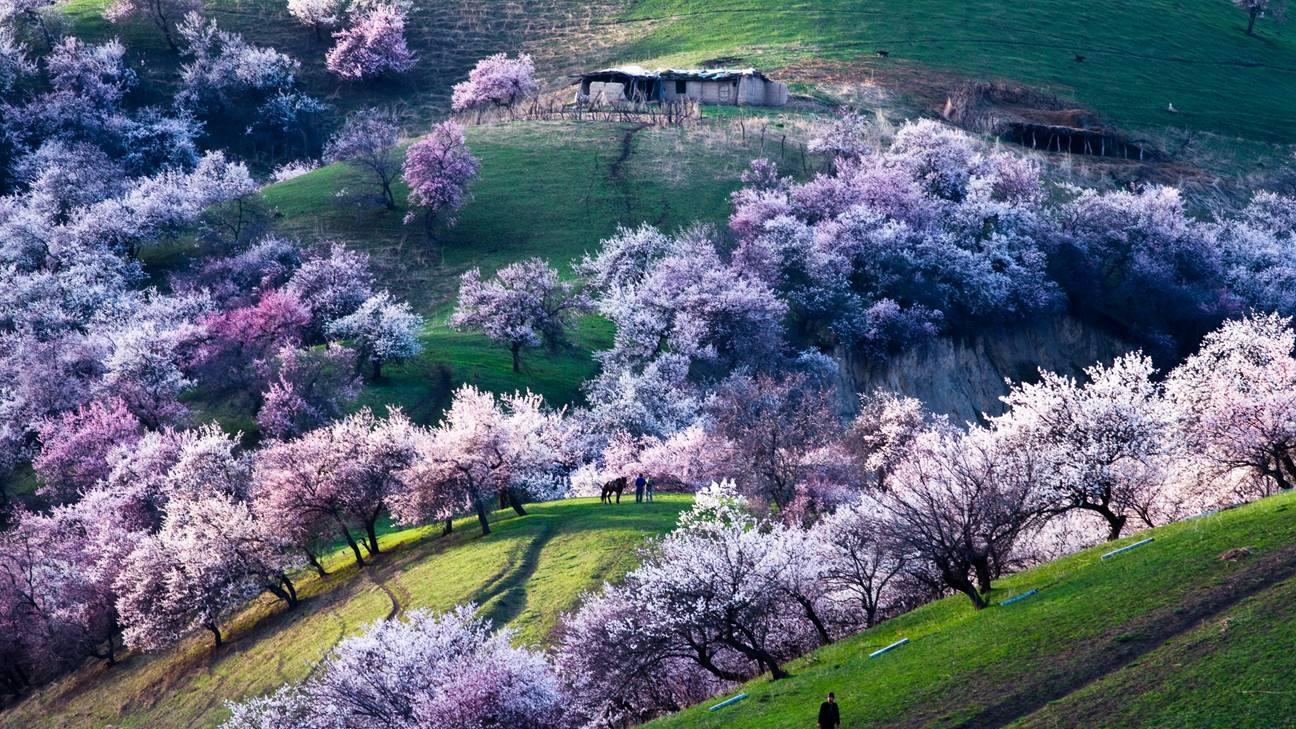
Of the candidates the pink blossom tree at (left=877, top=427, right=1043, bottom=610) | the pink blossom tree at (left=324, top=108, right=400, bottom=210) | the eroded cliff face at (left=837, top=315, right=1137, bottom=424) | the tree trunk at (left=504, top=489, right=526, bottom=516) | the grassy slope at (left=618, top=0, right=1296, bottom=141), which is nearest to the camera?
the pink blossom tree at (left=877, top=427, right=1043, bottom=610)

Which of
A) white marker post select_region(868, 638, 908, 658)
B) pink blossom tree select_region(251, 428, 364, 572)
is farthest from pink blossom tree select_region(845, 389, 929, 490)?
white marker post select_region(868, 638, 908, 658)

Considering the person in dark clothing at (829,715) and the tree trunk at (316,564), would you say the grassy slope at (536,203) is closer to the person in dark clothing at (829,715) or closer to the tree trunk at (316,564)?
the tree trunk at (316,564)

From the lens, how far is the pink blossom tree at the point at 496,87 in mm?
153000

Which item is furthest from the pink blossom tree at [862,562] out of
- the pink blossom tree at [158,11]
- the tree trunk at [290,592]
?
the pink blossom tree at [158,11]

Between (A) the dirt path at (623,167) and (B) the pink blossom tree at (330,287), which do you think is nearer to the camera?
(B) the pink blossom tree at (330,287)

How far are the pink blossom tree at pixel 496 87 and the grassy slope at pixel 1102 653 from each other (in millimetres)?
111409

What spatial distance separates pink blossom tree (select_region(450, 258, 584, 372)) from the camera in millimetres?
100438

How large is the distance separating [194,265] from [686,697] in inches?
3116

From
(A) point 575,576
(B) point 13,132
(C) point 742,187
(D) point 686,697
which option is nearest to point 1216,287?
(C) point 742,187

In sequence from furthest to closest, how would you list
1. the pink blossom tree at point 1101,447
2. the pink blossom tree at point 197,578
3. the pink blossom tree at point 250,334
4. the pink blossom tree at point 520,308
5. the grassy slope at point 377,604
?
the pink blossom tree at point 520,308 → the pink blossom tree at point 250,334 → the pink blossom tree at point 197,578 → the grassy slope at point 377,604 → the pink blossom tree at point 1101,447

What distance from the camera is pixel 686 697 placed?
51531 mm

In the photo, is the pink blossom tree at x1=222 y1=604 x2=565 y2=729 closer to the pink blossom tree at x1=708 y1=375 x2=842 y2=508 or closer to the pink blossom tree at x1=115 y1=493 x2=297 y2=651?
the pink blossom tree at x1=115 y1=493 x2=297 y2=651

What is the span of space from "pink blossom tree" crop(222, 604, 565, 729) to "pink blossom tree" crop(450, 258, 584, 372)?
45.6m

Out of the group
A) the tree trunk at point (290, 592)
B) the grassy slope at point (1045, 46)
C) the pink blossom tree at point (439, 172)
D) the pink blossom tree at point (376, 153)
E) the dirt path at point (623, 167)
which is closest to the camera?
the tree trunk at point (290, 592)
